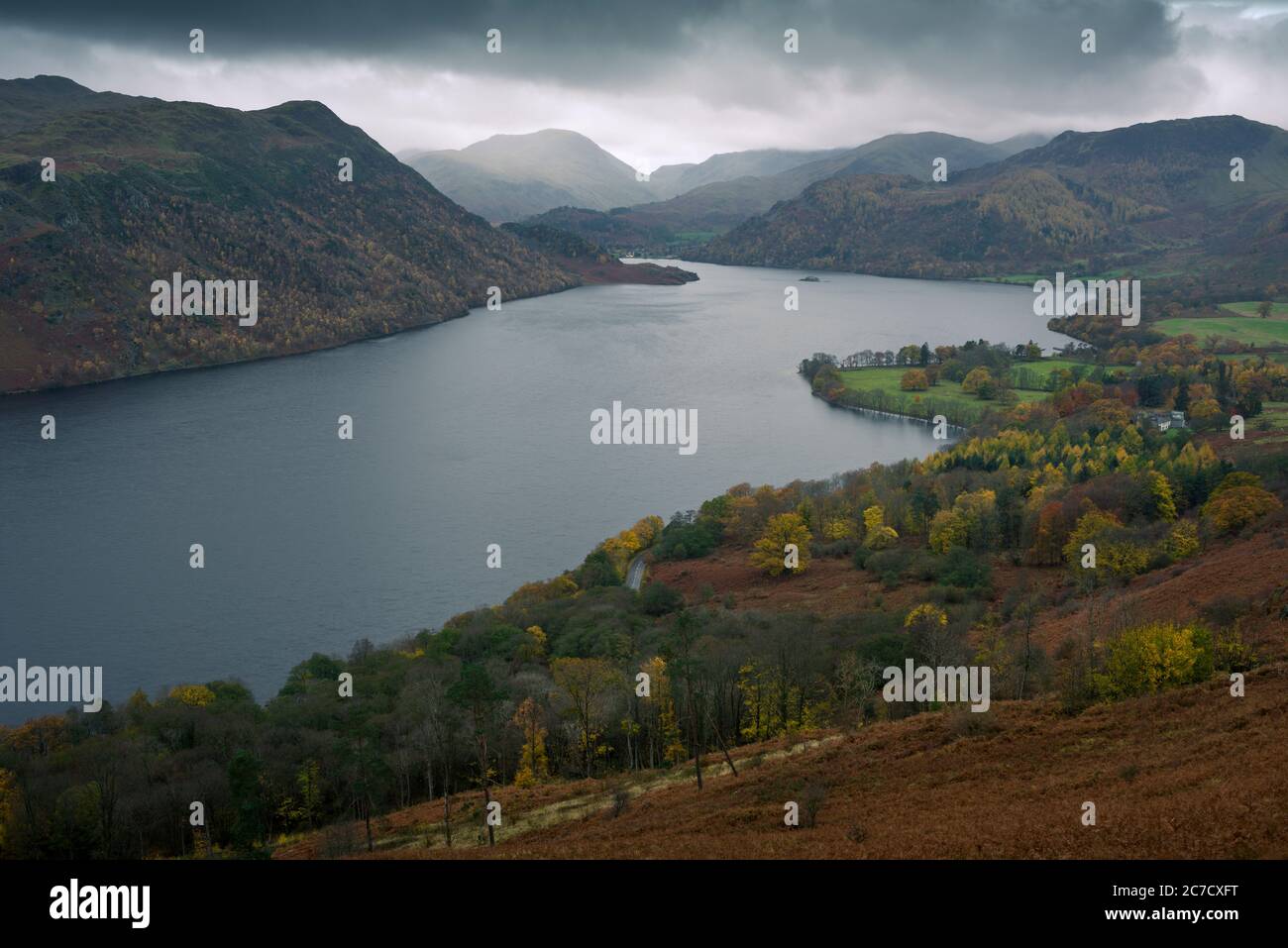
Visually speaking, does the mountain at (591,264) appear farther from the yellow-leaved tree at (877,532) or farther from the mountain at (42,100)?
the yellow-leaved tree at (877,532)

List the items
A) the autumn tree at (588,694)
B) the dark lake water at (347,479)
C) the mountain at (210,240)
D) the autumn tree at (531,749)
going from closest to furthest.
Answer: the autumn tree at (531,749)
the autumn tree at (588,694)
the dark lake water at (347,479)
the mountain at (210,240)

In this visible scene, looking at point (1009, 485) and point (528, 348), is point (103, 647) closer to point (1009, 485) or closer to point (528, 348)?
point (1009, 485)

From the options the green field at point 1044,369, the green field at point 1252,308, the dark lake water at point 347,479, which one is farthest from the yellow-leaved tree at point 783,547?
the green field at point 1252,308

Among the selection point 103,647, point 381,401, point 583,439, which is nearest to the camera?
point 103,647

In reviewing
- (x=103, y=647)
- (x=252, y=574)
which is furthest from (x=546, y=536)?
(x=103, y=647)

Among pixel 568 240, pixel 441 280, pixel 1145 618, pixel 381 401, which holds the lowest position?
pixel 1145 618

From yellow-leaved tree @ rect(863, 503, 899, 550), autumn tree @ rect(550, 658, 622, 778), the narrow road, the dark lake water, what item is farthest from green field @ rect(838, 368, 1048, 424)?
autumn tree @ rect(550, 658, 622, 778)

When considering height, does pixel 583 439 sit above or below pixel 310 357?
below
